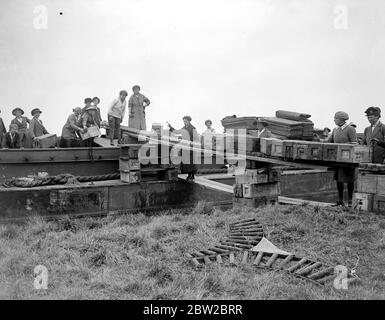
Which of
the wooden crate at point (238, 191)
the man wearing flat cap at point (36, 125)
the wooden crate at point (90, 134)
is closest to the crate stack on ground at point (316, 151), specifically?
the wooden crate at point (238, 191)

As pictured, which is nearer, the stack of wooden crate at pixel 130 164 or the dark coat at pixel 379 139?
the dark coat at pixel 379 139

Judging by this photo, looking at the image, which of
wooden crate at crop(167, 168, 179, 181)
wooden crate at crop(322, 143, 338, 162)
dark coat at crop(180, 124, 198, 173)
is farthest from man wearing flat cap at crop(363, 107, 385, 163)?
wooden crate at crop(167, 168, 179, 181)

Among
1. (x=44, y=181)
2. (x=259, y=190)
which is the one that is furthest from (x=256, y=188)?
(x=44, y=181)

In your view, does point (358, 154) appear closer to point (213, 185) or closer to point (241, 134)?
point (241, 134)

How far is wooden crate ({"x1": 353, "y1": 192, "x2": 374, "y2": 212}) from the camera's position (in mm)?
7402

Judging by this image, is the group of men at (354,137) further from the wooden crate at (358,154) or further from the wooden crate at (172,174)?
the wooden crate at (172,174)

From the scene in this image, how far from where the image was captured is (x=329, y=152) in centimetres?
797

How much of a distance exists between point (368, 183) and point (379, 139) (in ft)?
4.81

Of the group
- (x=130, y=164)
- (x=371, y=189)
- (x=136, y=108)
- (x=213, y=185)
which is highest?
(x=136, y=108)

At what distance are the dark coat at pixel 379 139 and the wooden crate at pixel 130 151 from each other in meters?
5.05

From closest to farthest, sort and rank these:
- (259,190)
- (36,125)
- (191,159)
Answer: (259,190) < (191,159) < (36,125)

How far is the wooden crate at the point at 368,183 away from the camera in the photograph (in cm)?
722

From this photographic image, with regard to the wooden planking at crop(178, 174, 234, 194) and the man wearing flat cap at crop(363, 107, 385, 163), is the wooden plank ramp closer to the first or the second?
the man wearing flat cap at crop(363, 107, 385, 163)
